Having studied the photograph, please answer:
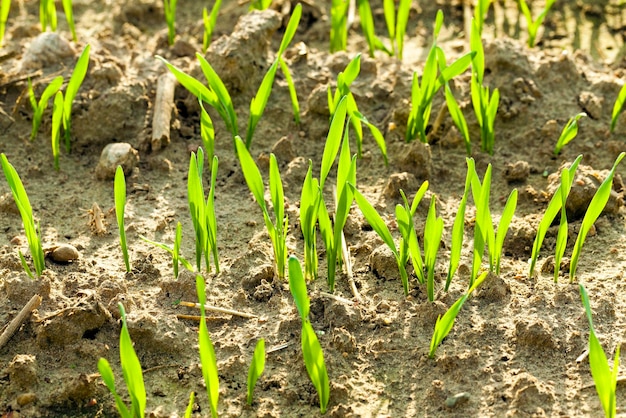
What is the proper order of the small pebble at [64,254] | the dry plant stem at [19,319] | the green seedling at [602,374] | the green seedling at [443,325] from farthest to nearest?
the small pebble at [64,254] < the dry plant stem at [19,319] < the green seedling at [443,325] < the green seedling at [602,374]

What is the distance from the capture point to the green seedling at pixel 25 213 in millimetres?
2076

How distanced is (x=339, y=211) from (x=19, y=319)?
79 cm

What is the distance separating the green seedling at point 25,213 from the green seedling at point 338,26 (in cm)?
141

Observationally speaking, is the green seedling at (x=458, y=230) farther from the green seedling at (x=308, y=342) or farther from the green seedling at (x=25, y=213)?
the green seedling at (x=25, y=213)

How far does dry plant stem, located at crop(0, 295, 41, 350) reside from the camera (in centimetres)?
202

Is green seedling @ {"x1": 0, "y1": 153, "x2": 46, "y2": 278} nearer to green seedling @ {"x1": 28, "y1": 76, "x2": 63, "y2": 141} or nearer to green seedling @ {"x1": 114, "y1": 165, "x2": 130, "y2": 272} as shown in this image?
green seedling @ {"x1": 114, "y1": 165, "x2": 130, "y2": 272}

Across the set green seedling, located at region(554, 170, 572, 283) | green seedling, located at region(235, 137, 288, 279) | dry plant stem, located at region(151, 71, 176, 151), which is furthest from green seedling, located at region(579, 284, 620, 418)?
dry plant stem, located at region(151, 71, 176, 151)

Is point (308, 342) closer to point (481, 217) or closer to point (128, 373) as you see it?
point (128, 373)

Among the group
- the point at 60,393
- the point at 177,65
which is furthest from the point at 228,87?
the point at 60,393

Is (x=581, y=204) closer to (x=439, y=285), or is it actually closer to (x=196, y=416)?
(x=439, y=285)

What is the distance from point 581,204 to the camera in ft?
8.02

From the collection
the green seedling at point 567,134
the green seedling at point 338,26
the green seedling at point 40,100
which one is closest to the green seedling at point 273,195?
the green seedling at point 40,100

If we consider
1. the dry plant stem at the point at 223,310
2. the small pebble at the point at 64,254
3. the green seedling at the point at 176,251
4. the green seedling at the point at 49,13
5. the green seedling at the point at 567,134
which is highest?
the green seedling at the point at 49,13

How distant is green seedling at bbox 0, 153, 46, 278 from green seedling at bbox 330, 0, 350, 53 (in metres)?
1.41
